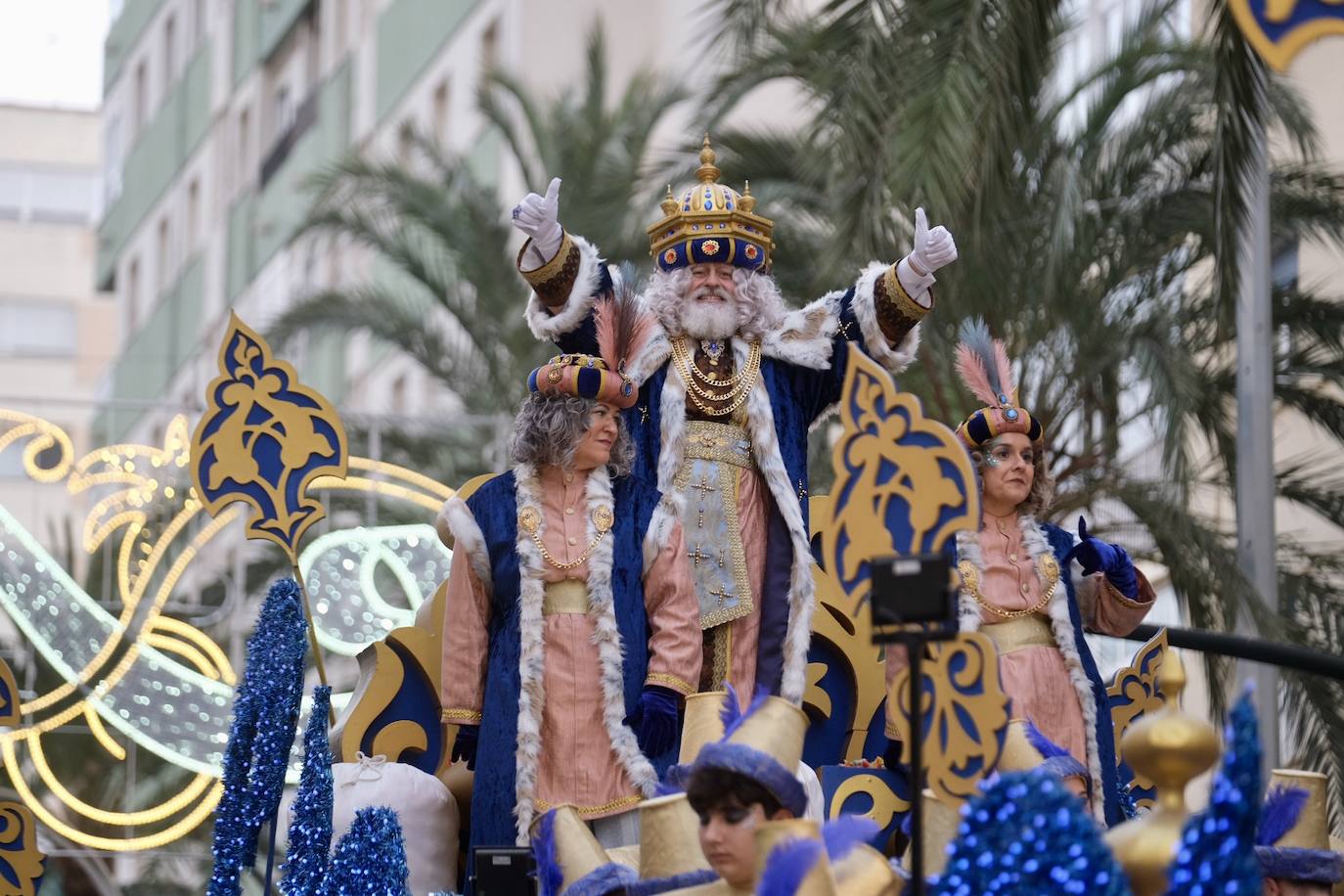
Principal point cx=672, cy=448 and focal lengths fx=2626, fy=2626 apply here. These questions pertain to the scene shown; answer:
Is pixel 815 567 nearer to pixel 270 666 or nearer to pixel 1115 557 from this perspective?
Result: pixel 1115 557

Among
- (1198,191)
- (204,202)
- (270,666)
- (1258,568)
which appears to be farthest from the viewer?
(204,202)

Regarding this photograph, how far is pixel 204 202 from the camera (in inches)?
1539

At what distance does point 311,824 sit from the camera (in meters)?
7.87

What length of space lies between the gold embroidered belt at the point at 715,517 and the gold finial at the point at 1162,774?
2.76 m

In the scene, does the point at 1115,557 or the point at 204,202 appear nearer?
the point at 1115,557

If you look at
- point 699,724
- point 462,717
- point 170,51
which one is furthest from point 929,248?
point 170,51

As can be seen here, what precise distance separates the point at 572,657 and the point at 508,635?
0.77 feet

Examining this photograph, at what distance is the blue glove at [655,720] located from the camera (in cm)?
823

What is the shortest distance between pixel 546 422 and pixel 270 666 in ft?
3.86

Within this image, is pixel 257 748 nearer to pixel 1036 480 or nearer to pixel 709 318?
pixel 709 318

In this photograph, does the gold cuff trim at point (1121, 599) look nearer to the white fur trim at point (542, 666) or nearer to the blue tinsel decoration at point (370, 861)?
the white fur trim at point (542, 666)

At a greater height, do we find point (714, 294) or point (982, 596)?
point (714, 294)

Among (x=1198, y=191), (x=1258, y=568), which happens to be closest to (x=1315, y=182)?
(x=1198, y=191)

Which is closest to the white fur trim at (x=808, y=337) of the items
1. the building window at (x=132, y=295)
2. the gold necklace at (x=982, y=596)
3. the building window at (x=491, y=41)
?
the gold necklace at (x=982, y=596)
